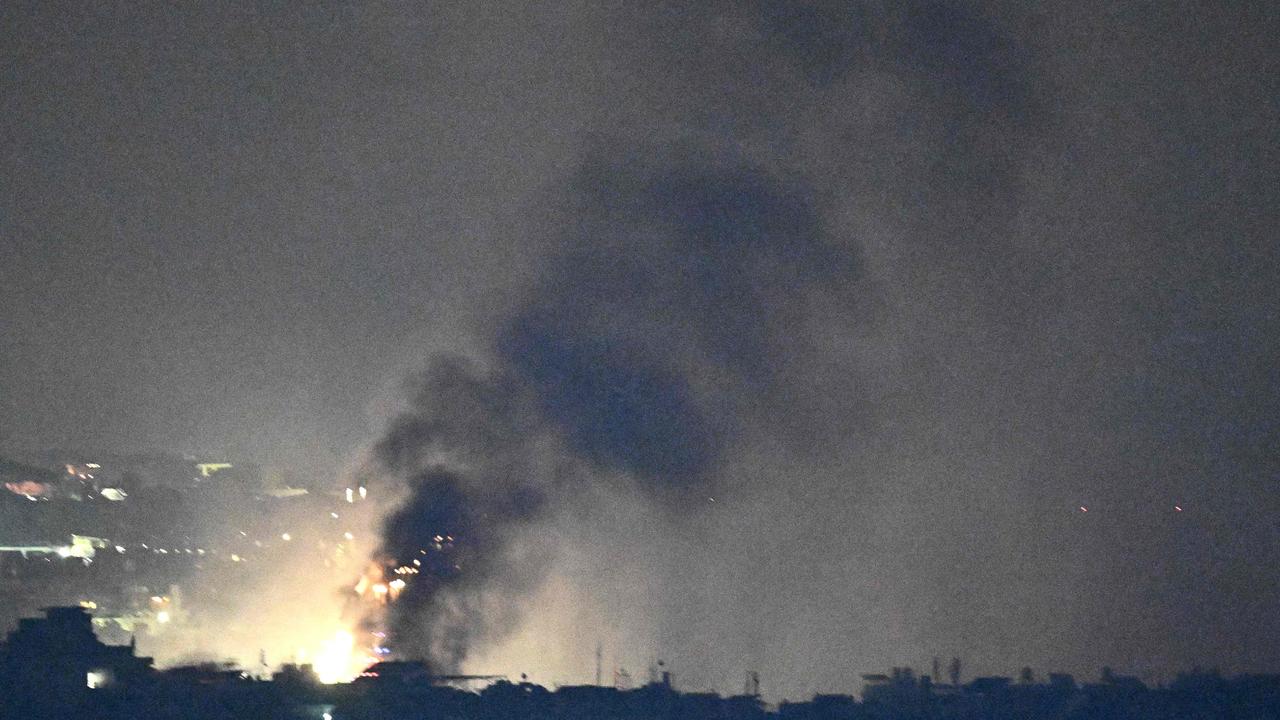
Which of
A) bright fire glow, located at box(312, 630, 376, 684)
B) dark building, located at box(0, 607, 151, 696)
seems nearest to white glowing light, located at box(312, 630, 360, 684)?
bright fire glow, located at box(312, 630, 376, 684)

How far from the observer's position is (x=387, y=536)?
45.0m

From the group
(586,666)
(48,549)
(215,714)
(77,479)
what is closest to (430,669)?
(215,714)

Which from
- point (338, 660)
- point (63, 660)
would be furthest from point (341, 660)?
point (63, 660)

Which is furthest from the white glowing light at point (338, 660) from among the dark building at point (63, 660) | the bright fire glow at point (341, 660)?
the dark building at point (63, 660)

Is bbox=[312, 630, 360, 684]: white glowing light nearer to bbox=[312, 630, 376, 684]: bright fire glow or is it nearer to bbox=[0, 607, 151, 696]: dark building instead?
bbox=[312, 630, 376, 684]: bright fire glow

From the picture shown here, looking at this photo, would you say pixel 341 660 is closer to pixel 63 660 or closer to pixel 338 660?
pixel 338 660

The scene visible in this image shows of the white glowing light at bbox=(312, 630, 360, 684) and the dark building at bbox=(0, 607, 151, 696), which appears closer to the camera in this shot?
Answer: the dark building at bbox=(0, 607, 151, 696)

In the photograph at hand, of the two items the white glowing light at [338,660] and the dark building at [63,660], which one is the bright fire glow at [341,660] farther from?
the dark building at [63,660]

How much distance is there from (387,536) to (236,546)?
4494cm

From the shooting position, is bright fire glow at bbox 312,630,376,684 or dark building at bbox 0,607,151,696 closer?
dark building at bbox 0,607,151,696

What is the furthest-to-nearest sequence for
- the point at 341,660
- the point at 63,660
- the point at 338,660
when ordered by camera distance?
1. the point at 338,660
2. the point at 341,660
3. the point at 63,660

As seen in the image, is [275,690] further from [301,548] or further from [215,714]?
[301,548]

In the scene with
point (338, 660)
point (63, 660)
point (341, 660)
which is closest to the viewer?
point (63, 660)

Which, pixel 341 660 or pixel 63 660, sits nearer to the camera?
pixel 63 660
